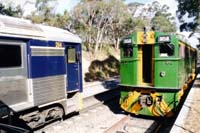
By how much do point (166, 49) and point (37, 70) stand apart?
5026 millimetres

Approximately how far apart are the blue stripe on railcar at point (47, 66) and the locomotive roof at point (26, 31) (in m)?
0.65

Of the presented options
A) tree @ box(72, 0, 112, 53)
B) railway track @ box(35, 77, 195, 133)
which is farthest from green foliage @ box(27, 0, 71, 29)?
railway track @ box(35, 77, 195, 133)

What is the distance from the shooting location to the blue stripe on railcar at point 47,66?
972cm

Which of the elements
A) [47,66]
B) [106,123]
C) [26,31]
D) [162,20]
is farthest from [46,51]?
[162,20]

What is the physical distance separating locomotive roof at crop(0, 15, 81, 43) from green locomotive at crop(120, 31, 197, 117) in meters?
2.71

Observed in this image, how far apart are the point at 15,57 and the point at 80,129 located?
10.9 feet

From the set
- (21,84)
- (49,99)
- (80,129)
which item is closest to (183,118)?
(80,129)

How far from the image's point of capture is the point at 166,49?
39.7ft

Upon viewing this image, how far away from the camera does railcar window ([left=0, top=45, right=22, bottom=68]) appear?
8594 millimetres

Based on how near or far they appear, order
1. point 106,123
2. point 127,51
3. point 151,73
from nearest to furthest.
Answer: point 106,123
point 151,73
point 127,51

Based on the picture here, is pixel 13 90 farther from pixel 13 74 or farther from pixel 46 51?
pixel 46 51

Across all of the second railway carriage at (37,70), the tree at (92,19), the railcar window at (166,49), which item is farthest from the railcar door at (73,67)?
the tree at (92,19)

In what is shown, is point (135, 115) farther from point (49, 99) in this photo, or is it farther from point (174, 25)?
point (174, 25)

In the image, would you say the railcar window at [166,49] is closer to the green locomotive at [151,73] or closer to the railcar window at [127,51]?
the green locomotive at [151,73]
